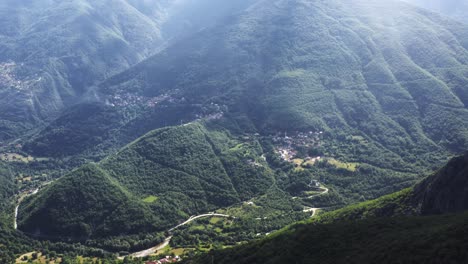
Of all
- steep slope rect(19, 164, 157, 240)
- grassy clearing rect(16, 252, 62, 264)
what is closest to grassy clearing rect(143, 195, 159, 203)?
steep slope rect(19, 164, 157, 240)

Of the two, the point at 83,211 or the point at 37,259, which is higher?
the point at 83,211

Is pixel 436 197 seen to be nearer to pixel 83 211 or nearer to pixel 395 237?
pixel 395 237

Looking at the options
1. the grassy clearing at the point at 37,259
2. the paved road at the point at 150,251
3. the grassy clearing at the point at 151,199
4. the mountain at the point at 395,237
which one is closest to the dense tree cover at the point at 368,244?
the mountain at the point at 395,237

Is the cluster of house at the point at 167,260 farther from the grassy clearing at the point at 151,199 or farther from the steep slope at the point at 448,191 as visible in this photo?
the steep slope at the point at 448,191

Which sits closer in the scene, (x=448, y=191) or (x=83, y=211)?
(x=448, y=191)

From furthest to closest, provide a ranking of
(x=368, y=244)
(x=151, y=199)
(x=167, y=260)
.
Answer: (x=151, y=199)
(x=167, y=260)
(x=368, y=244)

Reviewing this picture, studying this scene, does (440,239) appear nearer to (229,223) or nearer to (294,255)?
(294,255)

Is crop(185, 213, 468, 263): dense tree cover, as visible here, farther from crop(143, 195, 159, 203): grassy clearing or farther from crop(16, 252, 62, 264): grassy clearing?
crop(143, 195, 159, 203): grassy clearing

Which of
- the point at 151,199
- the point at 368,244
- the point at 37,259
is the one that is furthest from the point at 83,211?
the point at 368,244

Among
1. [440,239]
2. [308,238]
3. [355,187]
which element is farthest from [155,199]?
[440,239]
